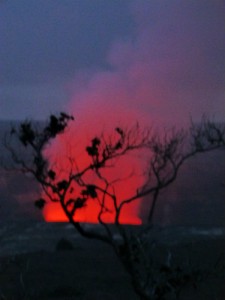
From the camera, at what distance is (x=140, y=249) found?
187 inches

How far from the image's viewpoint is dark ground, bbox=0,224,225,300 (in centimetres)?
941

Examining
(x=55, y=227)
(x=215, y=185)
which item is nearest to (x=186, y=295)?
(x=55, y=227)

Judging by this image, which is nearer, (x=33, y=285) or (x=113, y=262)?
(x=33, y=285)

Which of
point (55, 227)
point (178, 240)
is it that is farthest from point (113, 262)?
point (55, 227)

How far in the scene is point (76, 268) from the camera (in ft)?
37.9

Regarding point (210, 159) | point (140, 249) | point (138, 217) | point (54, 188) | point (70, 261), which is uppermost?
point (54, 188)

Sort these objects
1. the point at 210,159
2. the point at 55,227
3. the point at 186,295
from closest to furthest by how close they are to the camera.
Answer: the point at 186,295 → the point at 55,227 → the point at 210,159

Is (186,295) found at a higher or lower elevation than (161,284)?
lower

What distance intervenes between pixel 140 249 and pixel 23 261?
26.1ft

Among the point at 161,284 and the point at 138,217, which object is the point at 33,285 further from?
the point at 138,217

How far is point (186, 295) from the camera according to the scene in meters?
9.03

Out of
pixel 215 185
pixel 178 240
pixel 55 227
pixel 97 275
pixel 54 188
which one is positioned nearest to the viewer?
pixel 54 188

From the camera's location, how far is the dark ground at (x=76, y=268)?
9.41m

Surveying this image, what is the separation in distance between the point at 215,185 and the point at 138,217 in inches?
511
